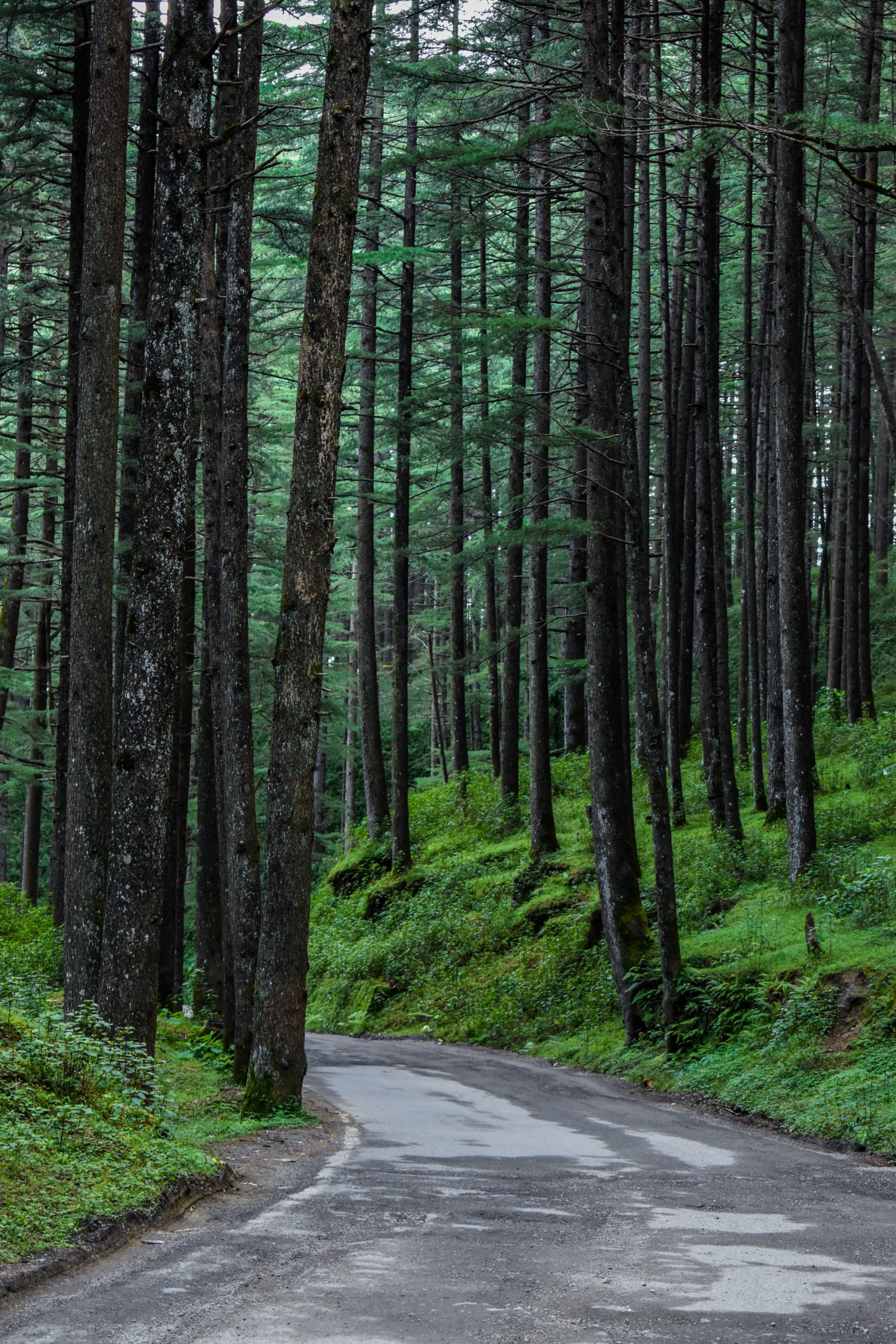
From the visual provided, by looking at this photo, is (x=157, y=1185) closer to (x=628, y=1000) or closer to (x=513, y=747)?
(x=628, y=1000)

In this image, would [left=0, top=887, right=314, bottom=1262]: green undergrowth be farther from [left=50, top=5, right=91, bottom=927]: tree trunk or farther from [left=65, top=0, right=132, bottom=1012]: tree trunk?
[left=50, top=5, right=91, bottom=927]: tree trunk

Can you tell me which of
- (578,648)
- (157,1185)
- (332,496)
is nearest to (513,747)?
(578,648)

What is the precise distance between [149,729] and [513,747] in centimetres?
1849

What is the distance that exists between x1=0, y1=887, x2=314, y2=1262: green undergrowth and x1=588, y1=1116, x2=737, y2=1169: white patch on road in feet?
9.46

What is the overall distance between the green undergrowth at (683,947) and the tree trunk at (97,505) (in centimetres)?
676

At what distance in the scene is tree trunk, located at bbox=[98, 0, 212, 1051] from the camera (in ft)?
30.6

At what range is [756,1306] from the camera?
4.56 metres

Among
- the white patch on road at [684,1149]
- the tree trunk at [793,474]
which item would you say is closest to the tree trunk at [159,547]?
the white patch on road at [684,1149]

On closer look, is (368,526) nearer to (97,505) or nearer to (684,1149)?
(97,505)

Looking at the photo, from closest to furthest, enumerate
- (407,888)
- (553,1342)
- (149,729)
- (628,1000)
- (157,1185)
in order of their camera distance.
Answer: (553,1342) → (157,1185) → (149,729) → (628,1000) → (407,888)

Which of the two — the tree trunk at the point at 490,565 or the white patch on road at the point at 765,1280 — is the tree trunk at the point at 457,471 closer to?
the tree trunk at the point at 490,565

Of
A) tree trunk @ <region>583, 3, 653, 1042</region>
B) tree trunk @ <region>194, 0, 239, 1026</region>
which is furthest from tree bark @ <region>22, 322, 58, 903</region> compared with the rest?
tree trunk @ <region>583, 3, 653, 1042</region>

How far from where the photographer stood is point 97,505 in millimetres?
11484

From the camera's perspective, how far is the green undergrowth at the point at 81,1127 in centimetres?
555
